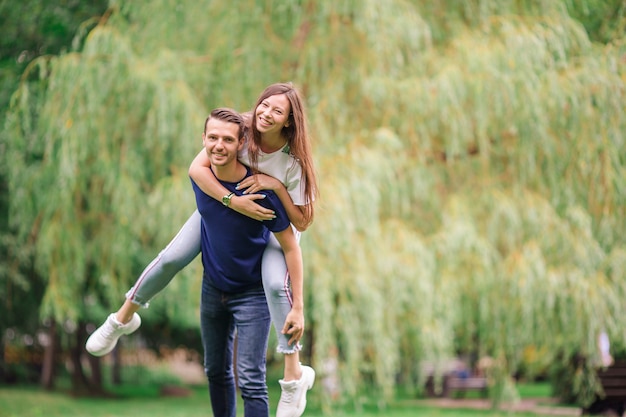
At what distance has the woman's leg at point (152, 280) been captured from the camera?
11.4 ft

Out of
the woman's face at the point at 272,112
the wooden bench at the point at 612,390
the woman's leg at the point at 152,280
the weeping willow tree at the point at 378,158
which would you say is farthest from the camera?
the wooden bench at the point at 612,390

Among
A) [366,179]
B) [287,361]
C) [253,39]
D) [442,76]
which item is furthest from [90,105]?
[287,361]

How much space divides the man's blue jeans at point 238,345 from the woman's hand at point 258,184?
45cm

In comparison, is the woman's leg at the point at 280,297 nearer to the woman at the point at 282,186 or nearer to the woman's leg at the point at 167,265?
the woman at the point at 282,186

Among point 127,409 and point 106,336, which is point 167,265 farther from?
point 127,409

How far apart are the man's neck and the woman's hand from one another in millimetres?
59

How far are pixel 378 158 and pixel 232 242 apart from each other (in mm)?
3825

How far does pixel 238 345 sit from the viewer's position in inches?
133

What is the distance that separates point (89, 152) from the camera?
7277 mm

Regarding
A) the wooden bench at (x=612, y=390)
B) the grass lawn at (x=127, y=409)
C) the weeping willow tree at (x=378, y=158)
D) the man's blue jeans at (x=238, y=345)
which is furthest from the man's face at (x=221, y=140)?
the wooden bench at (x=612, y=390)

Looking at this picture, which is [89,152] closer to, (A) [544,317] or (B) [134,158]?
(B) [134,158]

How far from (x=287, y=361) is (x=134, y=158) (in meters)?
4.40

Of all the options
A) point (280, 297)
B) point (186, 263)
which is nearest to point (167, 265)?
point (186, 263)

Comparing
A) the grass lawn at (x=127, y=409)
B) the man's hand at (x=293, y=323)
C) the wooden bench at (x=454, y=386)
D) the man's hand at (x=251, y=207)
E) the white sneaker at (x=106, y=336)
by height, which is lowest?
the wooden bench at (x=454, y=386)
